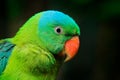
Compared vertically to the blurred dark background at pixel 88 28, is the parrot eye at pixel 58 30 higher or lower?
higher

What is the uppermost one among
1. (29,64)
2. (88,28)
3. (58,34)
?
(58,34)

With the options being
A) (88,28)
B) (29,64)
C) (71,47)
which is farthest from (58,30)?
(88,28)

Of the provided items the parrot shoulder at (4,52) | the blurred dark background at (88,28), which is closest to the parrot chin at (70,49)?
the parrot shoulder at (4,52)

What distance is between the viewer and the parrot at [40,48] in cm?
252

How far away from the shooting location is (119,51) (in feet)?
16.3

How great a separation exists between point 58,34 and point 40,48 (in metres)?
0.14

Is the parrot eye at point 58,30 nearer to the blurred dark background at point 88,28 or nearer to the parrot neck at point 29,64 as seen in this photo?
the parrot neck at point 29,64

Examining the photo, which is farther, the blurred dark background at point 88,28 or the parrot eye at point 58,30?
the blurred dark background at point 88,28

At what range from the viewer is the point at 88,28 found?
463 centimetres

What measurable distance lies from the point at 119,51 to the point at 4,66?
8.64 feet

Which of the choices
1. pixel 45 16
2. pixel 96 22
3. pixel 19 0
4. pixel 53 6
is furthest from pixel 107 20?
pixel 45 16

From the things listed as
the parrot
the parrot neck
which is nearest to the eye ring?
the parrot

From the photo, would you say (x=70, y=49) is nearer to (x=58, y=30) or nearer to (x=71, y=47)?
(x=71, y=47)

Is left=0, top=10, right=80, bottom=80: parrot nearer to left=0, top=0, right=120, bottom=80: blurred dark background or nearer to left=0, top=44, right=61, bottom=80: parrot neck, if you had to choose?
left=0, top=44, right=61, bottom=80: parrot neck
